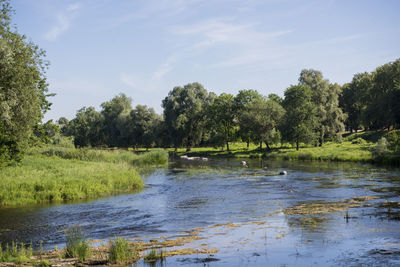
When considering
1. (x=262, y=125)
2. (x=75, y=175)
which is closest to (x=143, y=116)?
(x=262, y=125)

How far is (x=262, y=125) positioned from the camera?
83.5 meters

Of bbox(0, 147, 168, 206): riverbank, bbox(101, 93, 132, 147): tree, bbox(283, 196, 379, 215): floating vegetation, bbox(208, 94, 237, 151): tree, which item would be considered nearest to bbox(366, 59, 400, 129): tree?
bbox(208, 94, 237, 151): tree

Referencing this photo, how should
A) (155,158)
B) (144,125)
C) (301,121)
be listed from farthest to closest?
1. (144,125)
2. (301,121)
3. (155,158)

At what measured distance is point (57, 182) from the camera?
31469mm

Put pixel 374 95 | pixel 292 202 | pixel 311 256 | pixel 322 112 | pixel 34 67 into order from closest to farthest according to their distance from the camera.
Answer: pixel 311 256 → pixel 292 202 → pixel 34 67 → pixel 322 112 → pixel 374 95

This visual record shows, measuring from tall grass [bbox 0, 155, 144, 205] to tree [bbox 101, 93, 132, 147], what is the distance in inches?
2771

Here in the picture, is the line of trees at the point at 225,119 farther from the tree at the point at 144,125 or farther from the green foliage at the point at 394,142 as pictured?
the green foliage at the point at 394,142

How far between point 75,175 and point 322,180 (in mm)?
24719

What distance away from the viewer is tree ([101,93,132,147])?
4328 inches

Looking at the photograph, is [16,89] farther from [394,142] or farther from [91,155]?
[394,142]

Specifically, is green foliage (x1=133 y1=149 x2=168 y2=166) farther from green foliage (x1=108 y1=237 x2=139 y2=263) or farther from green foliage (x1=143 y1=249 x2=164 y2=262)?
green foliage (x1=108 y1=237 x2=139 y2=263)

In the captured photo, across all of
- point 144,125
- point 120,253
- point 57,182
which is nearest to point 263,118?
point 144,125

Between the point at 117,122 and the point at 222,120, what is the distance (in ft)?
111

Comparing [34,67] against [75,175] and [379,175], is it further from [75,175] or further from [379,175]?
[379,175]
